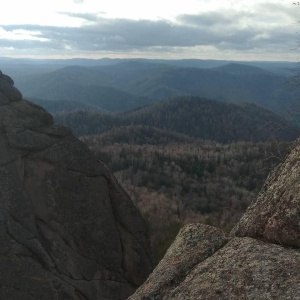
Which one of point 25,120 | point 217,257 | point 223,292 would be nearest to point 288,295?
point 223,292

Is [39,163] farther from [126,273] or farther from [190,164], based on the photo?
[190,164]

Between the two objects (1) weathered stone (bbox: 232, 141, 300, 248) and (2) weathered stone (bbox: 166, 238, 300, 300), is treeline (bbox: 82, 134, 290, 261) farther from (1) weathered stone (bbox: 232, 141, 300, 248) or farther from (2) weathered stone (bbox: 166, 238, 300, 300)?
(2) weathered stone (bbox: 166, 238, 300, 300)

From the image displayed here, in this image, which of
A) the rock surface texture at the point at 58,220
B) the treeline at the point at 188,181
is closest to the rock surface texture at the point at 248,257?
the rock surface texture at the point at 58,220

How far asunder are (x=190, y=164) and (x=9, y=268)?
147m

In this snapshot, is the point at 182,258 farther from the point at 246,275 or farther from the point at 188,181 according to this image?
the point at 188,181

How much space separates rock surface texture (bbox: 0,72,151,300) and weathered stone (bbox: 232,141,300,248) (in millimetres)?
16907

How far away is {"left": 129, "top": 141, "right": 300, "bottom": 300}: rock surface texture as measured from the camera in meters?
7.73

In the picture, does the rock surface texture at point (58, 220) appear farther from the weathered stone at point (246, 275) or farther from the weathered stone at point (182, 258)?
the weathered stone at point (246, 275)

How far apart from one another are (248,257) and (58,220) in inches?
769

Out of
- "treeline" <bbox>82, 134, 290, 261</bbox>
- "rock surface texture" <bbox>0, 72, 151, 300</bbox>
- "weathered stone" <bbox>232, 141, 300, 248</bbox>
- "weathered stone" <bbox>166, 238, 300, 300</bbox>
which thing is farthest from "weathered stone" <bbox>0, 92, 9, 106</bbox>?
"treeline" <bbox>82, 134, 290, 261</bbox>

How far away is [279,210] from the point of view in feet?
29.8

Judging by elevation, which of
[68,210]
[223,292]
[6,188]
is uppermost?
[223,292]

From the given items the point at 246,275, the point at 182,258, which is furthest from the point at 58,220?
the point at 246,275

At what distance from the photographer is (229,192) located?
433ft
